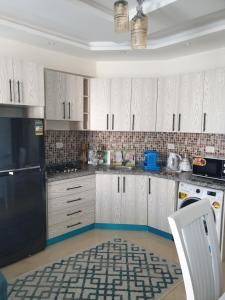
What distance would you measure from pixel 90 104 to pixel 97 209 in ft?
4.94

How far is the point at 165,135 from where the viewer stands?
3.52 meters

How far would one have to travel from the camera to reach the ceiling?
197 centimetres

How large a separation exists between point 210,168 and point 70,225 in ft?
6.15

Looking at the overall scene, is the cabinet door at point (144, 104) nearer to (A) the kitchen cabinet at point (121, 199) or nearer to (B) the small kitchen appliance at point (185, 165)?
(B) the small kitchen appliance at point (185, 165)

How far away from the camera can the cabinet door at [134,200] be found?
10.4 feet

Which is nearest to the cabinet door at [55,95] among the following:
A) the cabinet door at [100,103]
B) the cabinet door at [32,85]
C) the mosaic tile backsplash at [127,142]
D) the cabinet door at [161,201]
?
the cabinet door at [32,85]

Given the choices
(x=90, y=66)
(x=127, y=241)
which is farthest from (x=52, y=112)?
(x=127, y=241)

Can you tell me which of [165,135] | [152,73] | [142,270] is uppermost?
[152,73]

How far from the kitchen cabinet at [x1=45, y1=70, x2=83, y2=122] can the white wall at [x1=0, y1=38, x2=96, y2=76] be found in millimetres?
243

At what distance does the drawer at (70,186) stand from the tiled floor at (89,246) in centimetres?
62

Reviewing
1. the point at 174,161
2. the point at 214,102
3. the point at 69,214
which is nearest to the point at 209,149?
the point at 174,161

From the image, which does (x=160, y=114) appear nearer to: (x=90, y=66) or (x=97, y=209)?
(x=90, y=66)

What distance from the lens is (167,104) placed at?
3.15 m

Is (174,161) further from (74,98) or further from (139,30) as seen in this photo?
(139,30)
